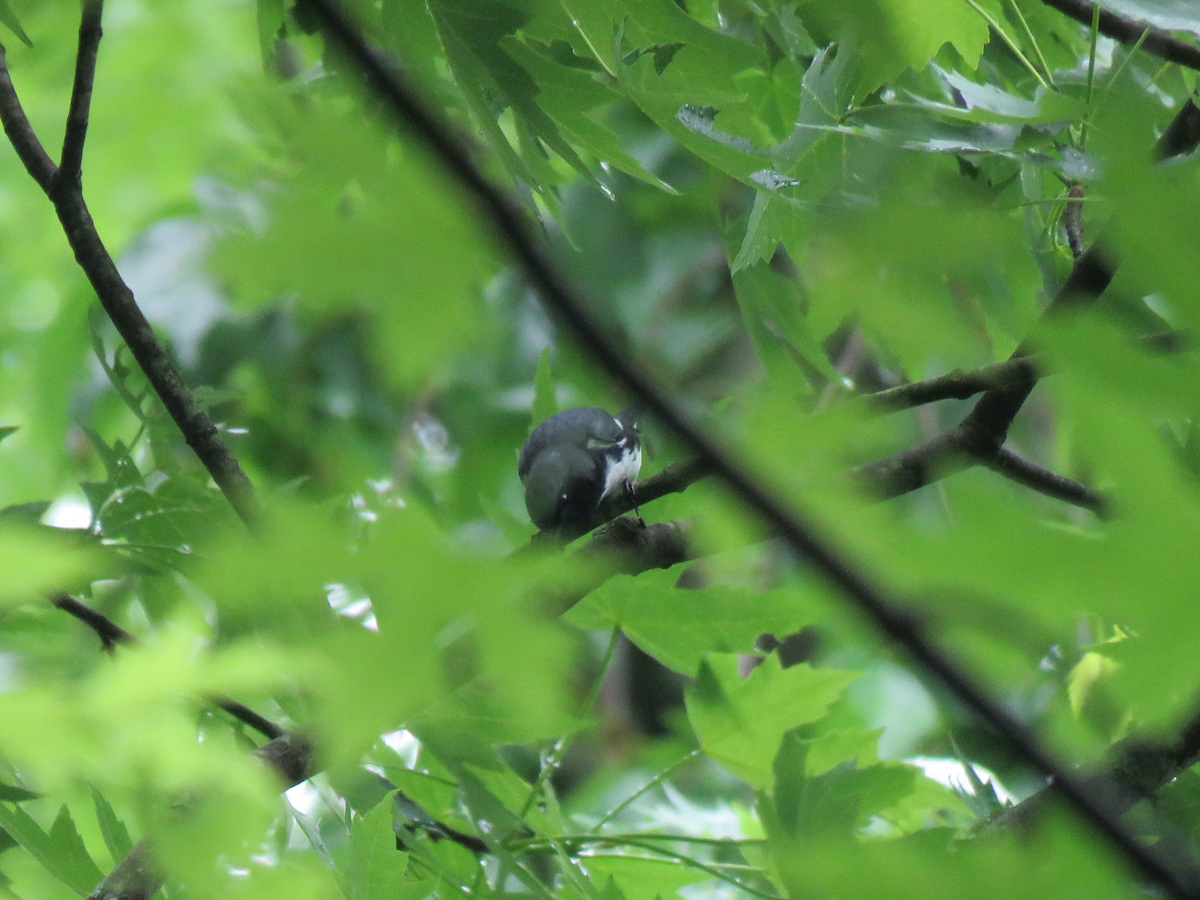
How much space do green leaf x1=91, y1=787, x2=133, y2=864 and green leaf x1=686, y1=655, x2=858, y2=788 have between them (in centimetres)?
53

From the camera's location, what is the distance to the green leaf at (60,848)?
77cm

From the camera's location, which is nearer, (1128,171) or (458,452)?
(1128,171)

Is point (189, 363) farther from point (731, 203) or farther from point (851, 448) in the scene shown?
point (851, 448)

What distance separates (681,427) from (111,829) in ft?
2.43

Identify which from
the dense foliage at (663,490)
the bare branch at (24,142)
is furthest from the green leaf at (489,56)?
the bare branch at (24,142)

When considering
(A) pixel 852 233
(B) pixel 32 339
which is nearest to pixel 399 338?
(A) pixel 852 233

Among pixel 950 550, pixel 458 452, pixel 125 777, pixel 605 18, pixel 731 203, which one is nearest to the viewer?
pixel 950 550

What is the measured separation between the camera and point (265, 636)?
0.82 metres

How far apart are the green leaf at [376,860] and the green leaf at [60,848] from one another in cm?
23

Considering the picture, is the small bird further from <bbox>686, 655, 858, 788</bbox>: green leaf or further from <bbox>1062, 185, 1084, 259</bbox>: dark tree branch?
<bbox>1062, 185, 1084, 259</bbox>: dark tree branch

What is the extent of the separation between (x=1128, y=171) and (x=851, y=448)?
0.13m

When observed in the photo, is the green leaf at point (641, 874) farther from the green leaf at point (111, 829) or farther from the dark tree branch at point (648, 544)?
the green leaf at point (111, 829)

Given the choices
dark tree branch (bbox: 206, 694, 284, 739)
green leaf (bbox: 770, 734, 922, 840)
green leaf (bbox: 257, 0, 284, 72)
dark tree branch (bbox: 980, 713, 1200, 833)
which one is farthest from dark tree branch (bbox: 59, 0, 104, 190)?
dark tree branch (bbox: 980, 713, 1200, 833)

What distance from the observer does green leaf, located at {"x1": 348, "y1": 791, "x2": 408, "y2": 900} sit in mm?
722
